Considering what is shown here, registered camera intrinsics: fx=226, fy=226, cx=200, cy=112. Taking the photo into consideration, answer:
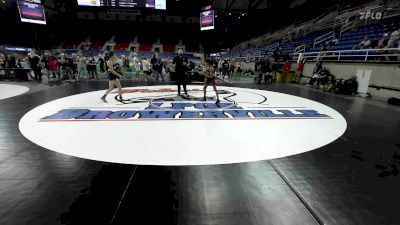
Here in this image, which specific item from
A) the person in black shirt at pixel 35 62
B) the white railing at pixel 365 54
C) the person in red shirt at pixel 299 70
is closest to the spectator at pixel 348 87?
Answer: the white railing at pixel 365 54

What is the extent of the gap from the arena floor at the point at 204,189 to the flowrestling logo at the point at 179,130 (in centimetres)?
17

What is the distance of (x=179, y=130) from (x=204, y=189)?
6.63 ft

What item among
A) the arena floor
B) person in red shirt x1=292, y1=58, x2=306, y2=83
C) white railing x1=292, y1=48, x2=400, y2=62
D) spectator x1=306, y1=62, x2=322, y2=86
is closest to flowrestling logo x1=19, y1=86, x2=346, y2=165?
the arena floor

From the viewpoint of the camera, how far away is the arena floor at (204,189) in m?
2.01

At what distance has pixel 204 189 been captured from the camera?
2439 millimetres

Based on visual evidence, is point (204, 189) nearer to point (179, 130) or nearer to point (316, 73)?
point (179, 130)

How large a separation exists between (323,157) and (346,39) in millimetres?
14546

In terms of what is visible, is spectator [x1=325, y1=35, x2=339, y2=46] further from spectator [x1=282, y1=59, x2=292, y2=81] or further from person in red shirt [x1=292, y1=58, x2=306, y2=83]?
spectator [x1=282, y1=59, x2=292, y2=81]

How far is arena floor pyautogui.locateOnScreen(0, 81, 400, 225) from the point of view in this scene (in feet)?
6.61

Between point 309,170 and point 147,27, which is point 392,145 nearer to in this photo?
point 309,170

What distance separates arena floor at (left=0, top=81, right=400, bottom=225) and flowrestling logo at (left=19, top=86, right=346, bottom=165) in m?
0.17

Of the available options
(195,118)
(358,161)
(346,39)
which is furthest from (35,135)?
(346,39)

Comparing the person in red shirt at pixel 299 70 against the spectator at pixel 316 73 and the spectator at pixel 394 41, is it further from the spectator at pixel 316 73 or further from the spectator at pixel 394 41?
the spectator at pixel 394 41

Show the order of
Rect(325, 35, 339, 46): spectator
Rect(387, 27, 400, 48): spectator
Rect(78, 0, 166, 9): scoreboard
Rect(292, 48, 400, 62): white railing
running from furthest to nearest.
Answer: Rect(78, 0, 166, 9): scoreboard
Rect(325, 35, 339, 46): spectator
Rect(387, 27, 400, 48): spectator
Rect(292, 48, 400, 62): white railing
